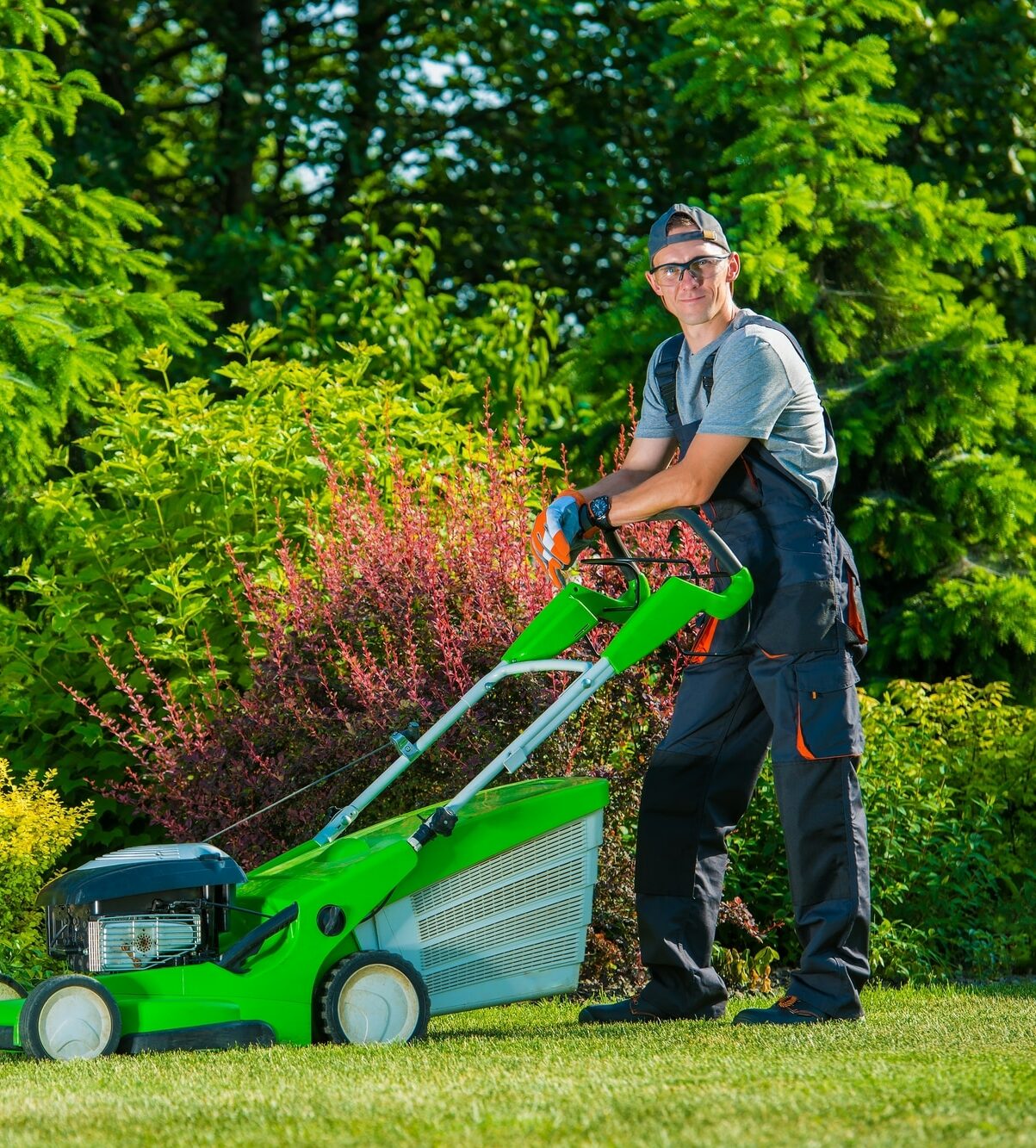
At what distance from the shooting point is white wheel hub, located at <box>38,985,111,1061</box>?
142 inches

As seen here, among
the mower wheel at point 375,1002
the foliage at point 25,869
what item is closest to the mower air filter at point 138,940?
the mower wheel at point 375,1002

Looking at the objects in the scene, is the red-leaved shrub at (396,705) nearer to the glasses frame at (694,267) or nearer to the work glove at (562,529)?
the work glove at (562,529)

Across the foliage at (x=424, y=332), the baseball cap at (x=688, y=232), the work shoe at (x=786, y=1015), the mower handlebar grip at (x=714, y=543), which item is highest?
the foliage at (x=424, y=332)

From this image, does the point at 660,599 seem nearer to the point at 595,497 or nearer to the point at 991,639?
the point at 595,497

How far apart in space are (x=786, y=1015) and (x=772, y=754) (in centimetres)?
66

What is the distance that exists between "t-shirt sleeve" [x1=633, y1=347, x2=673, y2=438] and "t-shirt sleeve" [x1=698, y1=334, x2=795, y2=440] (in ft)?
1.43

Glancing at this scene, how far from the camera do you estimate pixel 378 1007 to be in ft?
12.7

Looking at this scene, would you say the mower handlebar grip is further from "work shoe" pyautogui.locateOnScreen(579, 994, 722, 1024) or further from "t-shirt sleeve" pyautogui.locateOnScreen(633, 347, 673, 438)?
"work shoe" pyautogui.locateOnScreen(579, 994, 722, 1024)

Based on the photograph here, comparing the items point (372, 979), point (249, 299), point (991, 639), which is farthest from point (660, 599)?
point (249, 299)

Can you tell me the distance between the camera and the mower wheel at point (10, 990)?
3.93 m

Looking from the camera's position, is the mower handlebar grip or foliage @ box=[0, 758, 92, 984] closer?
the mower handlebar grip

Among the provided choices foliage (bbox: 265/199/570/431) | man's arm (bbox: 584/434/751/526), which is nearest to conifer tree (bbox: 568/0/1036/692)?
foliage (bbox: 265/199/570/431)

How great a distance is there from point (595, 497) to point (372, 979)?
→ 137 centimetres

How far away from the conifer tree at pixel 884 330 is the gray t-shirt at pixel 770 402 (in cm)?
350
